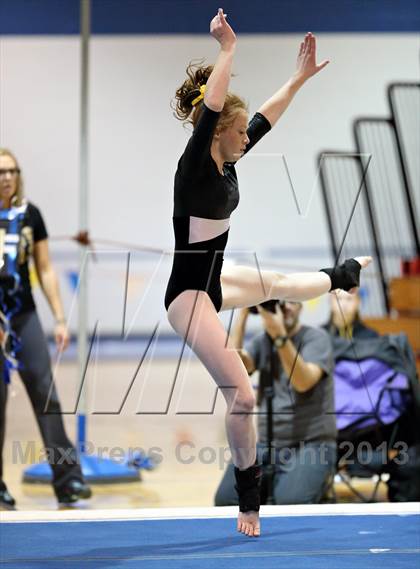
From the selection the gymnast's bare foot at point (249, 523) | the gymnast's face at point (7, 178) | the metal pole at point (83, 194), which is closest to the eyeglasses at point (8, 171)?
the gymnast's face at point (7, 178)

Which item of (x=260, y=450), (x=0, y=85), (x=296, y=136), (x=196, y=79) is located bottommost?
(x=260, y=450)

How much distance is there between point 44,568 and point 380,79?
770cm

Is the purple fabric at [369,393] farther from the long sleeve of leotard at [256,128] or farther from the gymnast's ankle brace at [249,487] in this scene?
the long sleeve of leotard at [256,128]

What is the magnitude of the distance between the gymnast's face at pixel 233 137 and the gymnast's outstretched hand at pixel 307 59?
42 cm

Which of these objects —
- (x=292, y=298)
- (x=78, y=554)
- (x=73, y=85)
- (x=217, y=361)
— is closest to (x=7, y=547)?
(x=78, y=554)

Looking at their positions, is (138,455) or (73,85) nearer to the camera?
(138,455)

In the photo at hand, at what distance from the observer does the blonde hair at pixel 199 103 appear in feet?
9.52

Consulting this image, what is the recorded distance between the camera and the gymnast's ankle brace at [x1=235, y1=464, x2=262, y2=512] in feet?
9.81

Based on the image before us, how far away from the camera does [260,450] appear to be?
13.4ft

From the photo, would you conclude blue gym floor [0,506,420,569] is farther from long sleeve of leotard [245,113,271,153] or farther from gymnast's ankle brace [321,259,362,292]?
long sleeve of leotard [245,113,271,153]

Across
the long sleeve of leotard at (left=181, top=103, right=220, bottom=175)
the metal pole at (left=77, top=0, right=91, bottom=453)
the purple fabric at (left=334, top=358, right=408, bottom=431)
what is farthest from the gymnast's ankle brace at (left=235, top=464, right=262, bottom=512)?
the metal pole at (left=77, top=0, right=91, bottom=453)

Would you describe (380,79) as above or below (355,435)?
above

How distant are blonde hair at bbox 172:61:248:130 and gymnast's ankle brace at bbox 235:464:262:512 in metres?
0.97

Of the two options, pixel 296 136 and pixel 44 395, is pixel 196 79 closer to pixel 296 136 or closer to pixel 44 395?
pixel 44 395
